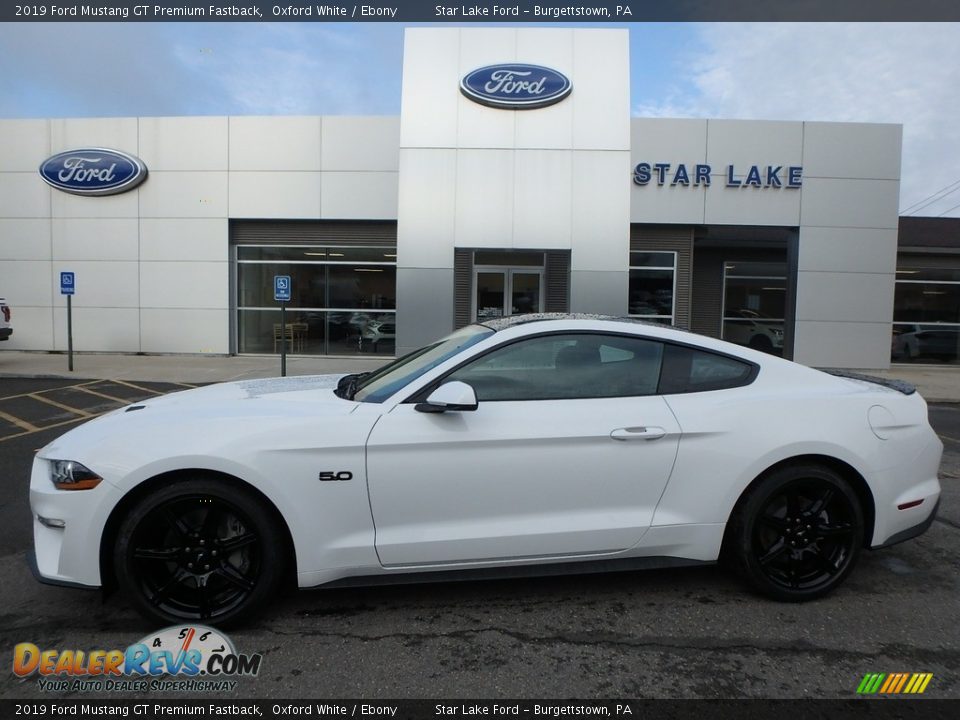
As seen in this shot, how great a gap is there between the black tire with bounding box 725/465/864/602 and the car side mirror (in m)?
1.50

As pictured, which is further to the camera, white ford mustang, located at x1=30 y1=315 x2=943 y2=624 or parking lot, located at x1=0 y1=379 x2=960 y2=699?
white ford mustang, located at x1=30 y1=315 x2=943 y2=624

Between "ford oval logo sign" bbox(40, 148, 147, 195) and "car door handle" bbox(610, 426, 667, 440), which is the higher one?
"ford oval logo sign" bbox(40, 148, 147, 195)

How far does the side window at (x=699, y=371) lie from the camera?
126 inches

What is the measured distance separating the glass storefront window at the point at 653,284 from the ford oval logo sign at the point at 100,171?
13.3 meters

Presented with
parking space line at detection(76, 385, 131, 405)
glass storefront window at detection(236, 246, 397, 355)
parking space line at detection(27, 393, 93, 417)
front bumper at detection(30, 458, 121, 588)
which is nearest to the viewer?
front bumper at detection(30, 458, 121, 588)

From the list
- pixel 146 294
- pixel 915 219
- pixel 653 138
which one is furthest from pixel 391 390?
pixel 915 219

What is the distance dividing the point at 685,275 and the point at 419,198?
25.7 feet

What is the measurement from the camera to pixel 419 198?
39.5 ft

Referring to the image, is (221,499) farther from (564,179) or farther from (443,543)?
(564,179)

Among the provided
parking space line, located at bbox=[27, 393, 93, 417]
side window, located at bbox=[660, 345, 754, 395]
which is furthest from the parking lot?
parking space line, located at bbox=[27, 393, 93, 417]

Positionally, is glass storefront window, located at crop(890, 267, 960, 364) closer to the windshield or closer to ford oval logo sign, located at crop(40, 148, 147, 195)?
the windshield

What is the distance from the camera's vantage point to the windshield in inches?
123

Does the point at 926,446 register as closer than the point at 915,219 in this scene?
Yes

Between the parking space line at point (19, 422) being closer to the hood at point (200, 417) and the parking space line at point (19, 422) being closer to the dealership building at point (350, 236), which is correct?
the hood at point (200, 417)
